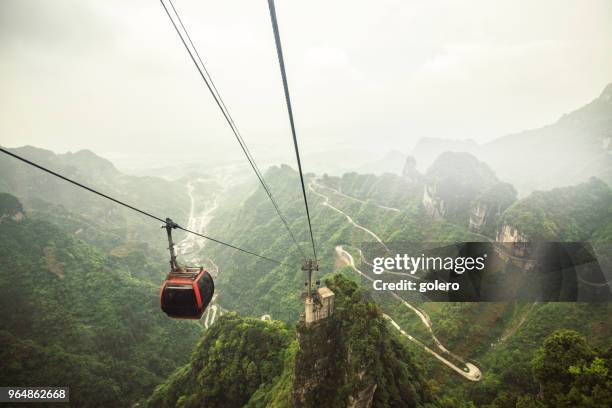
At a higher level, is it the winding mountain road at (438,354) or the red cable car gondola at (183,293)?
the red cable car gondola at (183,293)

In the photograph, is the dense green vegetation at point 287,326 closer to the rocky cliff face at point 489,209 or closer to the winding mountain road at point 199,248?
the rocky cliff face at point 489,209

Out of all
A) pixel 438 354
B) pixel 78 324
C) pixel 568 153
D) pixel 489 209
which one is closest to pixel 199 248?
pixel 78 324

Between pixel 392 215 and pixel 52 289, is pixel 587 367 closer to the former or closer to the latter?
pixel 392 215

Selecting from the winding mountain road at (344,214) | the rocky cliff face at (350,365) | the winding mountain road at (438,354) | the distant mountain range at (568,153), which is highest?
the distant mountain range at (568,153)

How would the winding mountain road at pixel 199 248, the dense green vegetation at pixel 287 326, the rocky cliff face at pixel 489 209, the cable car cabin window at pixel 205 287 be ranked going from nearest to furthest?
the cable car cabin window at pixel 205 287 → the dense green vegetation at pixel 287 326 → the rocky cliff face at pixel 489 209 → the winding mountain road at pixel 199 248

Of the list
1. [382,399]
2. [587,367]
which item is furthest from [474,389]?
[382,399]

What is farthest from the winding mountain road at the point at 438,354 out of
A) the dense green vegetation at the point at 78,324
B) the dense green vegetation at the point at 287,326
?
the dense green vegetation at the point at 78,324

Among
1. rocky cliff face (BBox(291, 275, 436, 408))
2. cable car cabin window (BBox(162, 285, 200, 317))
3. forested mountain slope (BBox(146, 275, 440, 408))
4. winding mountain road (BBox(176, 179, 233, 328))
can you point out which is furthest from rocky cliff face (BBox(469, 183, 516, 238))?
winding mountain road (BBox(176, 179, 233, 328))

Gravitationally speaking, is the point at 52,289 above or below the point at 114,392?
above

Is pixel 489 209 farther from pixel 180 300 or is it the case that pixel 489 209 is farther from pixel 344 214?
pixel 180 300

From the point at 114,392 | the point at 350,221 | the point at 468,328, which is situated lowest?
the point at 114,392
